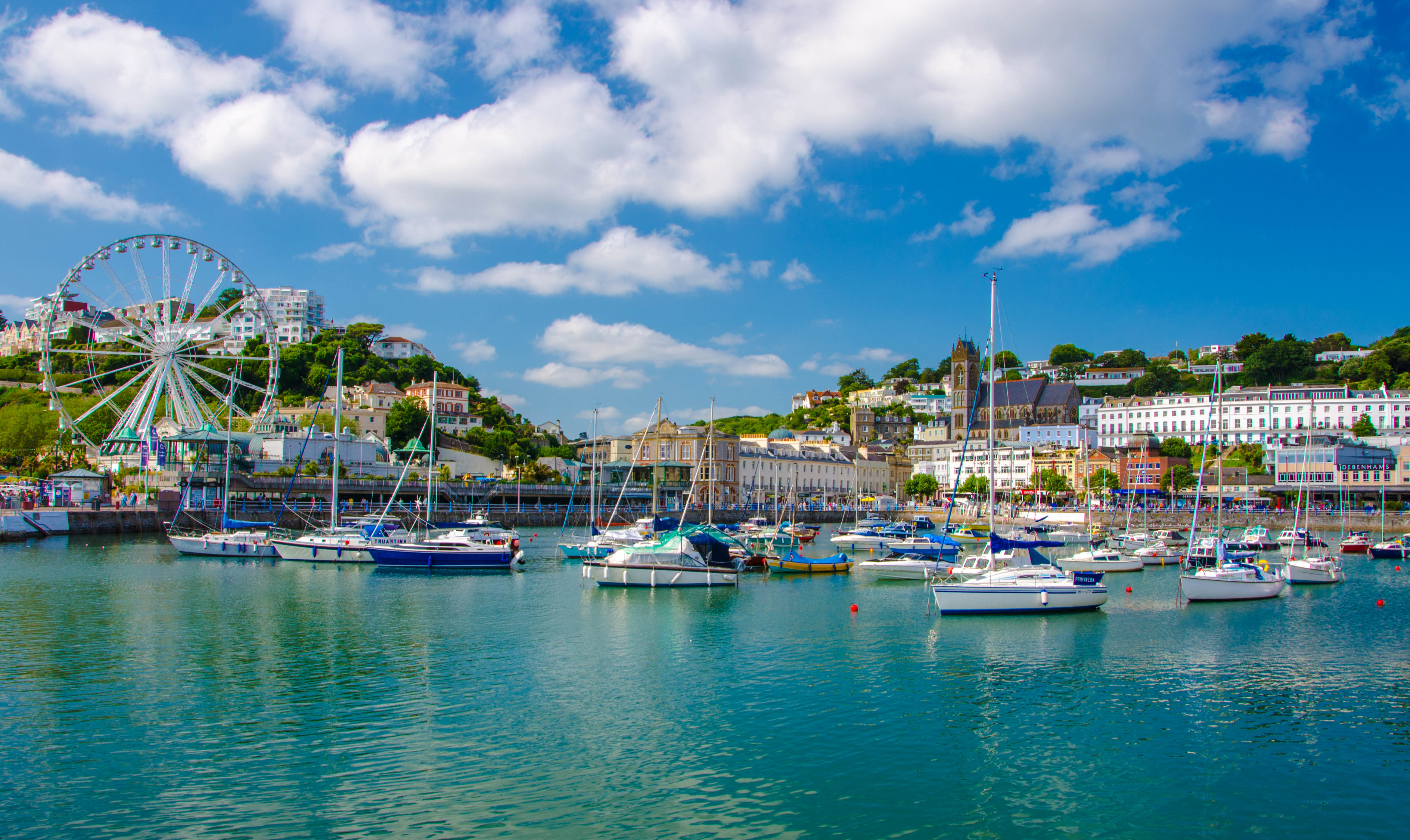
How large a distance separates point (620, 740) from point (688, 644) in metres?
9.73

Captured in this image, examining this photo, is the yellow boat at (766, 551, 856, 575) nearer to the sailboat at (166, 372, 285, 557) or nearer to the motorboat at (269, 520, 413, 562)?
the motorboat at (269, 520, 413, 562)

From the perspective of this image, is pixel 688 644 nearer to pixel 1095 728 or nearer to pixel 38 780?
pixel 1095 728

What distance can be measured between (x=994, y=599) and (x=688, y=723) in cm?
1619

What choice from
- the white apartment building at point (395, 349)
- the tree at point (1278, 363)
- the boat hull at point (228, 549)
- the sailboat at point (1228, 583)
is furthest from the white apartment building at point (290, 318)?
the tree at point (1278, 363)

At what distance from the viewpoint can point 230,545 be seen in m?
50.1

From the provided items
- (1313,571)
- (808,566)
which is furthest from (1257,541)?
(808,566)

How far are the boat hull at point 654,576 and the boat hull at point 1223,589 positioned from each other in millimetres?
18386

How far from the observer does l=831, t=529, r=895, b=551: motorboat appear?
63.8 meters

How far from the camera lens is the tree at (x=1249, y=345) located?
178375 mm

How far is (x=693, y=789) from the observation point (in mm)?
14516

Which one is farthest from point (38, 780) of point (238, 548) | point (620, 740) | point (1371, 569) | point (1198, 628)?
point (1371, 569)

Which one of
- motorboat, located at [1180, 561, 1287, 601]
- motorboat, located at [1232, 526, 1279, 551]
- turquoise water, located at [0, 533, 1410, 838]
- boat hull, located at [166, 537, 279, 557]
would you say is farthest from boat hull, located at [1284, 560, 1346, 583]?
boat hull, located at [166, 537, 279, 557]

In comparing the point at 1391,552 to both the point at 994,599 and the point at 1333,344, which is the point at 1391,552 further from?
the point at 1333,344

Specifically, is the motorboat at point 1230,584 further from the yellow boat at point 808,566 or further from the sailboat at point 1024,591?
the yellow boat at point 808,566
